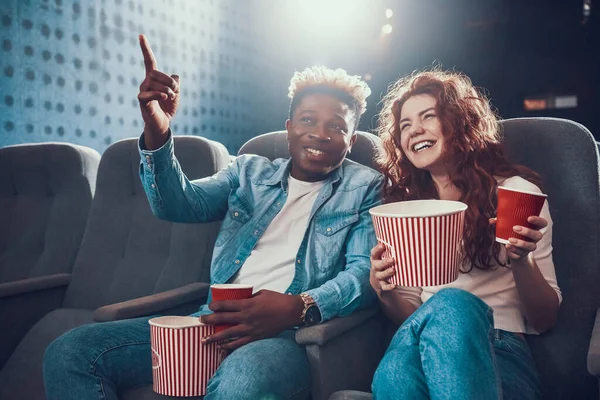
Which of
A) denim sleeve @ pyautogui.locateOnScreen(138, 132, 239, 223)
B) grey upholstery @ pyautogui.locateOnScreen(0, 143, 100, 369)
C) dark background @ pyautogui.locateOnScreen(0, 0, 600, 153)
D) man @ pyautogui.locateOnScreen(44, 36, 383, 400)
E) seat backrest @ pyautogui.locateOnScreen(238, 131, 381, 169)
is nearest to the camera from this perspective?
man @ pyautogui.locateOnScreen(44, 36, 383, 400)

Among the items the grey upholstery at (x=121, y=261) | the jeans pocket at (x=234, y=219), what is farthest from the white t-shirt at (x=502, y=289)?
the grey upholstery at (x=121, y=261)

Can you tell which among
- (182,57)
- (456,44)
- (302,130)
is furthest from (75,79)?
(456,44)

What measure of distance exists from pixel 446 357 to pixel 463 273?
1.41ft

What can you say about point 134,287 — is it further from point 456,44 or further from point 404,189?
point 456,44

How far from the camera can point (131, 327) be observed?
1.53m

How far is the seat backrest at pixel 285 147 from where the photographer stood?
6.43 ft

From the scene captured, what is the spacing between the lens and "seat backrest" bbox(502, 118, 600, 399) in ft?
4.85

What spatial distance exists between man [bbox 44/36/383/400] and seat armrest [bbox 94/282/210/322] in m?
0.05

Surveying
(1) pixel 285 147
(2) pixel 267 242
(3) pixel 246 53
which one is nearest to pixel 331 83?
(1) pixel 285 147

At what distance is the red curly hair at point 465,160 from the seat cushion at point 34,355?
125 centimetres

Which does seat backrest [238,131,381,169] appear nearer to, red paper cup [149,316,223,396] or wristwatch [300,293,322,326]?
wristwatch [300,293,322,326]

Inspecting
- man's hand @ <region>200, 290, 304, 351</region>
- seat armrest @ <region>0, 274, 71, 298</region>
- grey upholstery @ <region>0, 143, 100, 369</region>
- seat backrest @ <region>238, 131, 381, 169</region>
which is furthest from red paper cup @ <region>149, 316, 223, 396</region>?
grey upholstery @ <region>0, 143, 100, 369</region>

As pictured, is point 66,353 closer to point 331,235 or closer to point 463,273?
point 331,235

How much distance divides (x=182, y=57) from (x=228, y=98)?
573mm
